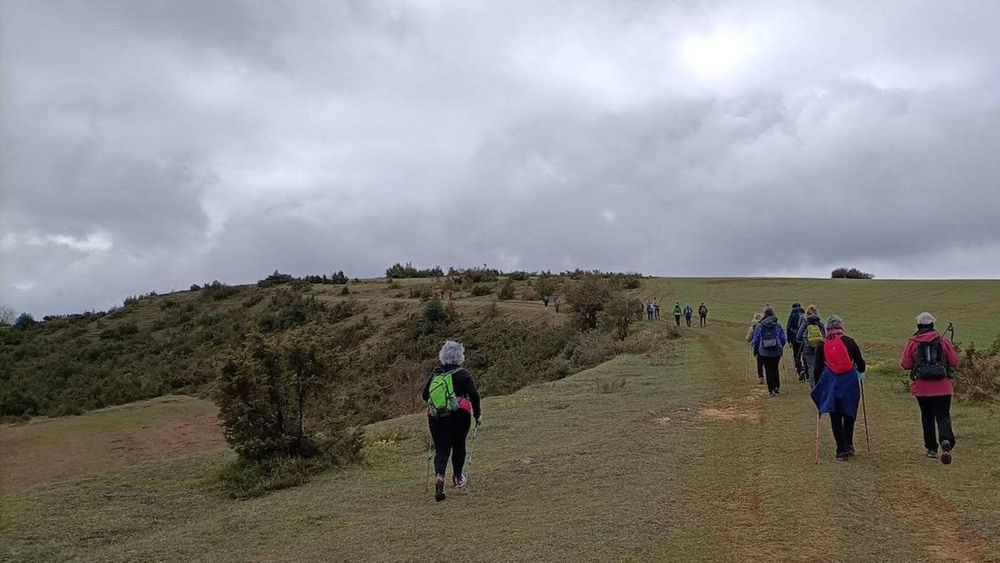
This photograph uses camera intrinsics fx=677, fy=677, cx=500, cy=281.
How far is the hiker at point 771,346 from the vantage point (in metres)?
14.7

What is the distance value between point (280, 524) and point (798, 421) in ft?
28.6

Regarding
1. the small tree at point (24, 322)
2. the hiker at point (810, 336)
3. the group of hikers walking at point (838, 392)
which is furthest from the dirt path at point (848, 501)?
the small tree at point (24, 322)

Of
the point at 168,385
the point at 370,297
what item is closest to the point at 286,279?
the point at 370,297

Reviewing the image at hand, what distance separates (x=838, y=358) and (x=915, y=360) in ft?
2.95

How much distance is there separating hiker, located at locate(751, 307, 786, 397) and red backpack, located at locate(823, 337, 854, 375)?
5.95m

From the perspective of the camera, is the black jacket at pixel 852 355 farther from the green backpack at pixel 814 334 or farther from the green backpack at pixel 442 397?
the green backpack at pixel 442 397

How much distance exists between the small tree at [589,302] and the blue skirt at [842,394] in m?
26.2

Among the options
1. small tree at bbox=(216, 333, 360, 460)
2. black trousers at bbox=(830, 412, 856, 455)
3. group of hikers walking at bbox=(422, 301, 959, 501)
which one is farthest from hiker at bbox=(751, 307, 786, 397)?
small tree at bbox=(216, 333, 360, 460)

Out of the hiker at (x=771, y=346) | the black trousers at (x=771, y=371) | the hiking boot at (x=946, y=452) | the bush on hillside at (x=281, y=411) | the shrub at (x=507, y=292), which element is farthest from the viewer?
the shrub at (x=507, y=292)

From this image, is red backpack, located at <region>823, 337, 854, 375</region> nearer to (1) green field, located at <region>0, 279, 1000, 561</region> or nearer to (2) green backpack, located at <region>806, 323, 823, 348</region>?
(1) green field, located at <region>0, 279, 1000, 561</region>

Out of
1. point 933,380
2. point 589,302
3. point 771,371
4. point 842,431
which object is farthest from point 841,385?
point 589,302

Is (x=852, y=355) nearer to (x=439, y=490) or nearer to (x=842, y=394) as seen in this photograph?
(x=842, y=394)

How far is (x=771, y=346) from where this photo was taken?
14664 millimetres

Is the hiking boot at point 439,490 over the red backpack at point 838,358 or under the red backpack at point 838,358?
under
